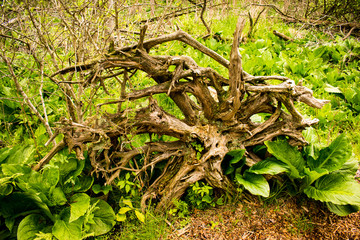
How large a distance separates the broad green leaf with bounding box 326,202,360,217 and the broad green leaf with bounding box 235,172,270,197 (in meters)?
0.75

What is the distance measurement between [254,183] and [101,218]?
1.68 m

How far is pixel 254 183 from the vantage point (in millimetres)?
2699

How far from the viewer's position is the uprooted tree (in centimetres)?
258

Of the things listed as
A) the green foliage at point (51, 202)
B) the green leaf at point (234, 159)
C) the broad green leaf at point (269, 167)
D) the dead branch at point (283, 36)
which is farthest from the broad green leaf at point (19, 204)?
the dead branch at point (283, 36)

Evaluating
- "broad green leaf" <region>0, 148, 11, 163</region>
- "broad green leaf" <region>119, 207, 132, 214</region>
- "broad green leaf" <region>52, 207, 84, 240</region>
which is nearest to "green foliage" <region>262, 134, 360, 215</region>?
"broad green leaf" <region>119, 207, 132, 214</region>

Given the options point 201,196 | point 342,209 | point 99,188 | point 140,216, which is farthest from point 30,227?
point 342,209

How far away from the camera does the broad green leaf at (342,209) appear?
2.62 m

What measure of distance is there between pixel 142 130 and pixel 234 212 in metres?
1.39

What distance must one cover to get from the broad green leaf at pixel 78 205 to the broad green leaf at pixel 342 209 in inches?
100

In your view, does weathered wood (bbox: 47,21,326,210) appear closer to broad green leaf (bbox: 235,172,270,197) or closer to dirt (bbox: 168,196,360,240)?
broad green leaf (bbox: 235,172,270,197)

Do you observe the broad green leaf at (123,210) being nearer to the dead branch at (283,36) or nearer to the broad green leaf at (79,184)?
the broad green leaf at (79,184)

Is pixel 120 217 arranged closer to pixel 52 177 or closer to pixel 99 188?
pixel 99 188

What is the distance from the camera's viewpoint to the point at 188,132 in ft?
9.31

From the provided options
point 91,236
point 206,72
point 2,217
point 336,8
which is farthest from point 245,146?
point 336,8
